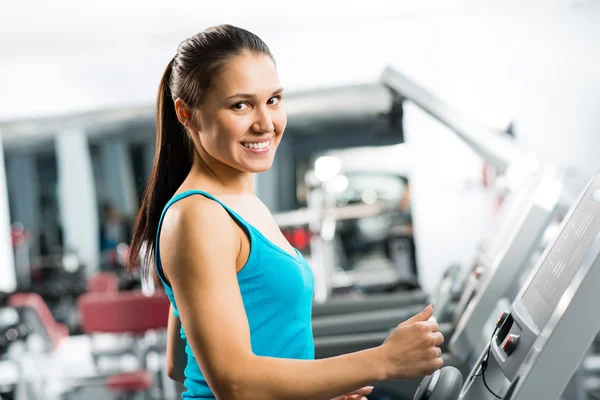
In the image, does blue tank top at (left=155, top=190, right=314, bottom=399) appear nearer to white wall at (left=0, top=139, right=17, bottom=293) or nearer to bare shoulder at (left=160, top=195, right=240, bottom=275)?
bare shoulder at (left=160, top=195, right=240, bottom=275)

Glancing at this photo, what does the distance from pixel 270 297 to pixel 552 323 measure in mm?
370

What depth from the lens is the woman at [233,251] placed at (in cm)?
90

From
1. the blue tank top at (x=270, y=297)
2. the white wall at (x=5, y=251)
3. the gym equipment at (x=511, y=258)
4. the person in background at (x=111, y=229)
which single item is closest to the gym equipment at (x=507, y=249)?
the gym equipment at (x=511, y=258)

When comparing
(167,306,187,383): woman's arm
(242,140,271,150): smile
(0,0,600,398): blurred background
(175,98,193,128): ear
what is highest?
(175,98,193,128): ear

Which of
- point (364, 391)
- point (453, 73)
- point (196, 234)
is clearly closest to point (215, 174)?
point (196, 234)

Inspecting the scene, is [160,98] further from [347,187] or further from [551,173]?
[347,187]

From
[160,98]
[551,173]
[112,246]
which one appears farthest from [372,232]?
[160,98]

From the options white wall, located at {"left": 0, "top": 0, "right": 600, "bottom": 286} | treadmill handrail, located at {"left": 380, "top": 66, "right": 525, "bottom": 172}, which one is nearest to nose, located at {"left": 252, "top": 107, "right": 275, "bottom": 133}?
treadmill handrail, located at {"left": 380, "top": 66, "right": 525, "bottom": 172}

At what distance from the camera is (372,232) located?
40.7 ft

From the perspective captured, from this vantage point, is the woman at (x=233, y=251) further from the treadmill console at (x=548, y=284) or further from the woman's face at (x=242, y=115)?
the treadmill console at (x=548, y=284)

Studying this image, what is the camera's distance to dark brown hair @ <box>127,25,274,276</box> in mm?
1037

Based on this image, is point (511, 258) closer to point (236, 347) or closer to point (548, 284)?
point (548, 284)

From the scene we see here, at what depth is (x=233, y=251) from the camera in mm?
953

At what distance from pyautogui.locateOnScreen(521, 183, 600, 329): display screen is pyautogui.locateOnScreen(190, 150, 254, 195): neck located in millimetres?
470
